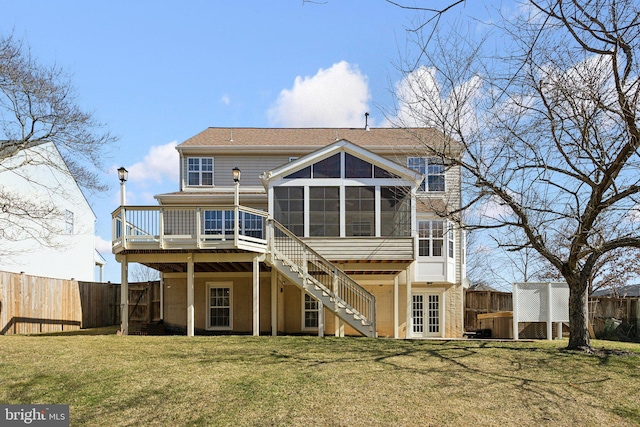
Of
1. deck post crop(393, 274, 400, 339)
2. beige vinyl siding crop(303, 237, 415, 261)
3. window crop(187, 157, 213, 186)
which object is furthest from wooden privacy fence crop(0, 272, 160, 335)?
deck post crop(393, 274, 400, 339)

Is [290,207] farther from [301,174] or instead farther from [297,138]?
[297,138]

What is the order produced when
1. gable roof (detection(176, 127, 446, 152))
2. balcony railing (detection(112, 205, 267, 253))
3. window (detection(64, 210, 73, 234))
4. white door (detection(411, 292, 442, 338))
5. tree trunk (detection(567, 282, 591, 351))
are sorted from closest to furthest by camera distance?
tree trunk (detection(567, 282, 591, 351)) < balcony railing (detection(112, 205, 267, 253)) < white door (detection(411, 292, 442, 338)) < gable roof (detection(176, 127, 446, 152)) < window (detection(64, 210, 73, 234))

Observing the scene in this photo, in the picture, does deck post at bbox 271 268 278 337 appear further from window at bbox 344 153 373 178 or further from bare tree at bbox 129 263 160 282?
bare tree at bbox 129 263 160 282

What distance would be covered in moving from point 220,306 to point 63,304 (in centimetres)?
585

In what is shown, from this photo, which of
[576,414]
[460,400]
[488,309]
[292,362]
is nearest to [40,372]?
[292,362]

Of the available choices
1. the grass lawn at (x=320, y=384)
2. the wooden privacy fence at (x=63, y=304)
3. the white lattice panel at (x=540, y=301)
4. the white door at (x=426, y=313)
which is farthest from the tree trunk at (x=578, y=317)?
the wooden privacy fence at (x=63, y=304)

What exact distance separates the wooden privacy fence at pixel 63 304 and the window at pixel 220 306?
3774 millimetres

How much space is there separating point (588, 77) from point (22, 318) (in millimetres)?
17260

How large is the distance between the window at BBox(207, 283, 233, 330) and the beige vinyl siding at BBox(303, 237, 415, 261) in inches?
162

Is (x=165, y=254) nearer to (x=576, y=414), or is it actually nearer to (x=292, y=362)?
(x=292, y=362)

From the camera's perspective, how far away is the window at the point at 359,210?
18.6m

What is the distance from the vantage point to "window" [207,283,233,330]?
2047cm

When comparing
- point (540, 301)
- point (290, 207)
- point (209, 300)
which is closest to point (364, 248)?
point (290, 207)

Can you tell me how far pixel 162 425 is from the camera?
870 cm
